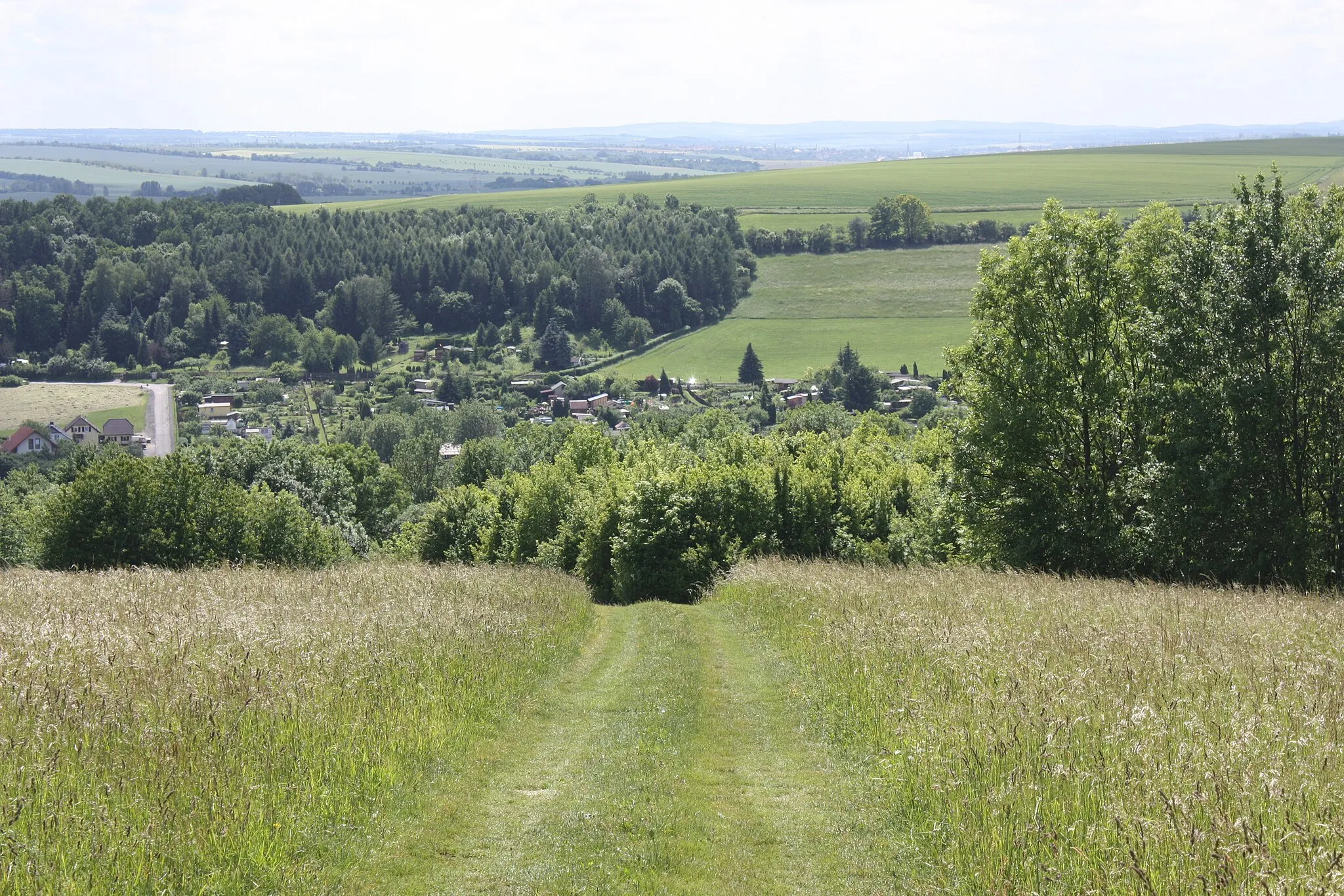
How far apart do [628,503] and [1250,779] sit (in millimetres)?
32764

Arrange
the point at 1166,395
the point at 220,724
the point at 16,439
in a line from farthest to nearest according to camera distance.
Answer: the point at 16,439 → the point at 1166,395 → the point at 220,724

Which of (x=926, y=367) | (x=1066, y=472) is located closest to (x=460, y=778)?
(x=1066, y=472)

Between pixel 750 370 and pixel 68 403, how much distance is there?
365 ft

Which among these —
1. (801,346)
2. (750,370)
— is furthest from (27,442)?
(801,346)

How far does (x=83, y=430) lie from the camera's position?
153 meters

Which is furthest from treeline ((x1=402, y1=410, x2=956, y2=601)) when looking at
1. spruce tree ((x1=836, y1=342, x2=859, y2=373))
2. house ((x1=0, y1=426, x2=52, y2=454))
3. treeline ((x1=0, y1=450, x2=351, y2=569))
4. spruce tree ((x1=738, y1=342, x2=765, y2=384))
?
spruce tree ((x1=738, y1=342, x2=765, y2=384))

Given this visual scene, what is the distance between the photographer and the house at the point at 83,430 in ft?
492

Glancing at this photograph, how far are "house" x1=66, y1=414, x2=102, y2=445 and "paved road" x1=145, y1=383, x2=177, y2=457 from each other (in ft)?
21.7

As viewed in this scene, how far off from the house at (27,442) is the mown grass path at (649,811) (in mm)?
146374

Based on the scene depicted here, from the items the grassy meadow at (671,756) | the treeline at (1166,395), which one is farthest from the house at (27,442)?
the grassy meadow at (671,756)

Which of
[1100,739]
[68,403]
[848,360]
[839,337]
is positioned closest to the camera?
[1100,739]

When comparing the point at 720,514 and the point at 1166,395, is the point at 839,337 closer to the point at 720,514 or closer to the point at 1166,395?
the point at 720,514

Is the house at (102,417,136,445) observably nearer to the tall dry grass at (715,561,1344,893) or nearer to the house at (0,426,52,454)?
the house at (0,426,52,454)

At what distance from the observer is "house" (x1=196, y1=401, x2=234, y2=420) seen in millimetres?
167250
